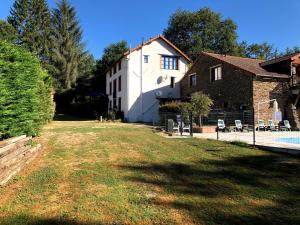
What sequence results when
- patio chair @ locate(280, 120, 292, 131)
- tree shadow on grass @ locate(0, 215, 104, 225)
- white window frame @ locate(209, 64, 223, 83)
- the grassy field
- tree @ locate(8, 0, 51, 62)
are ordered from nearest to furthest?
tree shadow on grass @ locate(0, 215, 104, 225) < the grassy field < patio chair @ locate(280, 120, 292, 131) < white window frame @ locate(209, 64, 223, 83) < tree @ locate(8, 0, 51, 62)

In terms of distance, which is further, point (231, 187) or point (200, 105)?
point (200, 105)

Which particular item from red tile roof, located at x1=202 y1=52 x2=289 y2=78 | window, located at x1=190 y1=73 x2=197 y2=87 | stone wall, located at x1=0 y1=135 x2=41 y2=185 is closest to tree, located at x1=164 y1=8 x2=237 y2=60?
window, located at x1=190 y1=73 x2=197 y2=87

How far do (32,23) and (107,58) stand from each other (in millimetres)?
12996

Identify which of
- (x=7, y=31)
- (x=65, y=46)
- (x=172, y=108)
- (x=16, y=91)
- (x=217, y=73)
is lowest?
(x=16, y=91)

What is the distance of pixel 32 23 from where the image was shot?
42.9 meters

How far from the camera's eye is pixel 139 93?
3148cm

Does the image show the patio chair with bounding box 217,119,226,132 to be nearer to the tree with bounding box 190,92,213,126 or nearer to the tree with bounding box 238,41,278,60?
the tree with bounding box 190,92,213,126

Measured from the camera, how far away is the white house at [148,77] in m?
31.1

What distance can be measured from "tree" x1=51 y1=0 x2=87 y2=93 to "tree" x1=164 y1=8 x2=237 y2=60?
1953 centimetres

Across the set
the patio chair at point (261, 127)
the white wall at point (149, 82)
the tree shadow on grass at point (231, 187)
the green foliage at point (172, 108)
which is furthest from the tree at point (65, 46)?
the tree shadow on grass at point (231, 187)

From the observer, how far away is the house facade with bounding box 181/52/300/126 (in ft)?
77.1

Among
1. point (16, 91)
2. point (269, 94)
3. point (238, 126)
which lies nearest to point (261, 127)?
point (238, 126)

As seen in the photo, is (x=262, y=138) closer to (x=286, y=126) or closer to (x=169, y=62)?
(x=286, y=126)

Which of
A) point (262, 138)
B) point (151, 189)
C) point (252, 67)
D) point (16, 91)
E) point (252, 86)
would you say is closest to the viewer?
point (151, 189)
